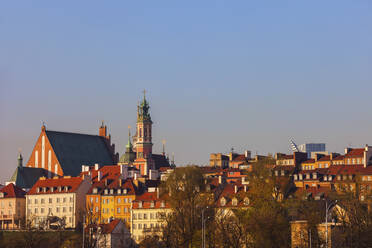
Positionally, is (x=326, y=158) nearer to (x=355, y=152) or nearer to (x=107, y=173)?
(x=355, y=152)

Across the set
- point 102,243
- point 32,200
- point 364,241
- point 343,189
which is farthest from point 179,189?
point 32,200

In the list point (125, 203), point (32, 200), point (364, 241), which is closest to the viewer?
point (364, 241)

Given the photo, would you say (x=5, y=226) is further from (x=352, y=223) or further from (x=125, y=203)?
(x=352, y=223)

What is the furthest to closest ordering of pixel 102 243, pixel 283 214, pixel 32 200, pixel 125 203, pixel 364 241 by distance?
pixel 32 200 < pixel 125 203 < pixel 102 243 < pixel 283 214 < pixel 364 241

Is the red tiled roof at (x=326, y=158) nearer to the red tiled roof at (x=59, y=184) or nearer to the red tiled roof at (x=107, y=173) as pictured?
the red tiled roof at (x=107, y=173)

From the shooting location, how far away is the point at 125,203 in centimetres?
16175

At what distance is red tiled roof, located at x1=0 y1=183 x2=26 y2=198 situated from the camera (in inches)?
7067

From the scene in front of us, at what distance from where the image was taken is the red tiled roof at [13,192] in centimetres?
17950

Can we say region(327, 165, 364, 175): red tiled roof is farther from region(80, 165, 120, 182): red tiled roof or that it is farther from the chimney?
region(80, 165, 120, 182): red tiled roof

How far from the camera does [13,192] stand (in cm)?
18050

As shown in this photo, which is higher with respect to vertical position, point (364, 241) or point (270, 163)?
point (270, 163)

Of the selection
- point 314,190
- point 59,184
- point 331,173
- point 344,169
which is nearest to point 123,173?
point 59,184

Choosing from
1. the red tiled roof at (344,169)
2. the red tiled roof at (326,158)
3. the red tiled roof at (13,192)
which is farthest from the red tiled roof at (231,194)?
the red tiled roof at (13,192)

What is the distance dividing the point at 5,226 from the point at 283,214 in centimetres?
7214
